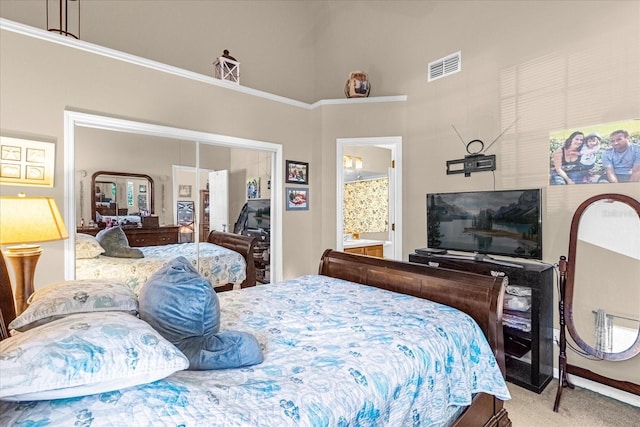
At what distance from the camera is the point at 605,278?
2490mm

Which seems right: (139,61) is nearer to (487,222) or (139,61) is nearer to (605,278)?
(487,222)

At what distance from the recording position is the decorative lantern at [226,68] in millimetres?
3633

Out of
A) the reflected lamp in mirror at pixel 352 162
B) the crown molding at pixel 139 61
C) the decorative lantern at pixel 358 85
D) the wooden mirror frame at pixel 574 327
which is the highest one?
the decorative lantern at pixel 358 85

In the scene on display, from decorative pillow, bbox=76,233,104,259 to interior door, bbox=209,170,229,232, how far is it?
1.05 meters

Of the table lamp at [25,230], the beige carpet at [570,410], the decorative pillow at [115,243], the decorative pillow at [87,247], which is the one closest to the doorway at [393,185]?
the beige carpet at [570,410]

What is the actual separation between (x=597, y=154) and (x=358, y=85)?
251cm

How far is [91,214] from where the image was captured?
9.14 feet

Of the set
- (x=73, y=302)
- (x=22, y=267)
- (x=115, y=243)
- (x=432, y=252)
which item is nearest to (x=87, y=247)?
(x=115, y=243)

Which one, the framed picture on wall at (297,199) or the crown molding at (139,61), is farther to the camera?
the framed picture on wall at (297,199)

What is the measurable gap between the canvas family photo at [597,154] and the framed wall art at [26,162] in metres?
4.09

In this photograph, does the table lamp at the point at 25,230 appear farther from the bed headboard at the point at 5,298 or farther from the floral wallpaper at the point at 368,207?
the floral wallpaper at the point at 368,207

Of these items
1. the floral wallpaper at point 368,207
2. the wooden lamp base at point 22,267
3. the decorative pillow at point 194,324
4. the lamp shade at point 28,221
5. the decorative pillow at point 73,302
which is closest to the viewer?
the decorative pillow at point 194,324

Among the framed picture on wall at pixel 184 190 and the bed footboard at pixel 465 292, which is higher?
the framed picture on wall at pixel 184 190

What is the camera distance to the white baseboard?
92.6 inches
